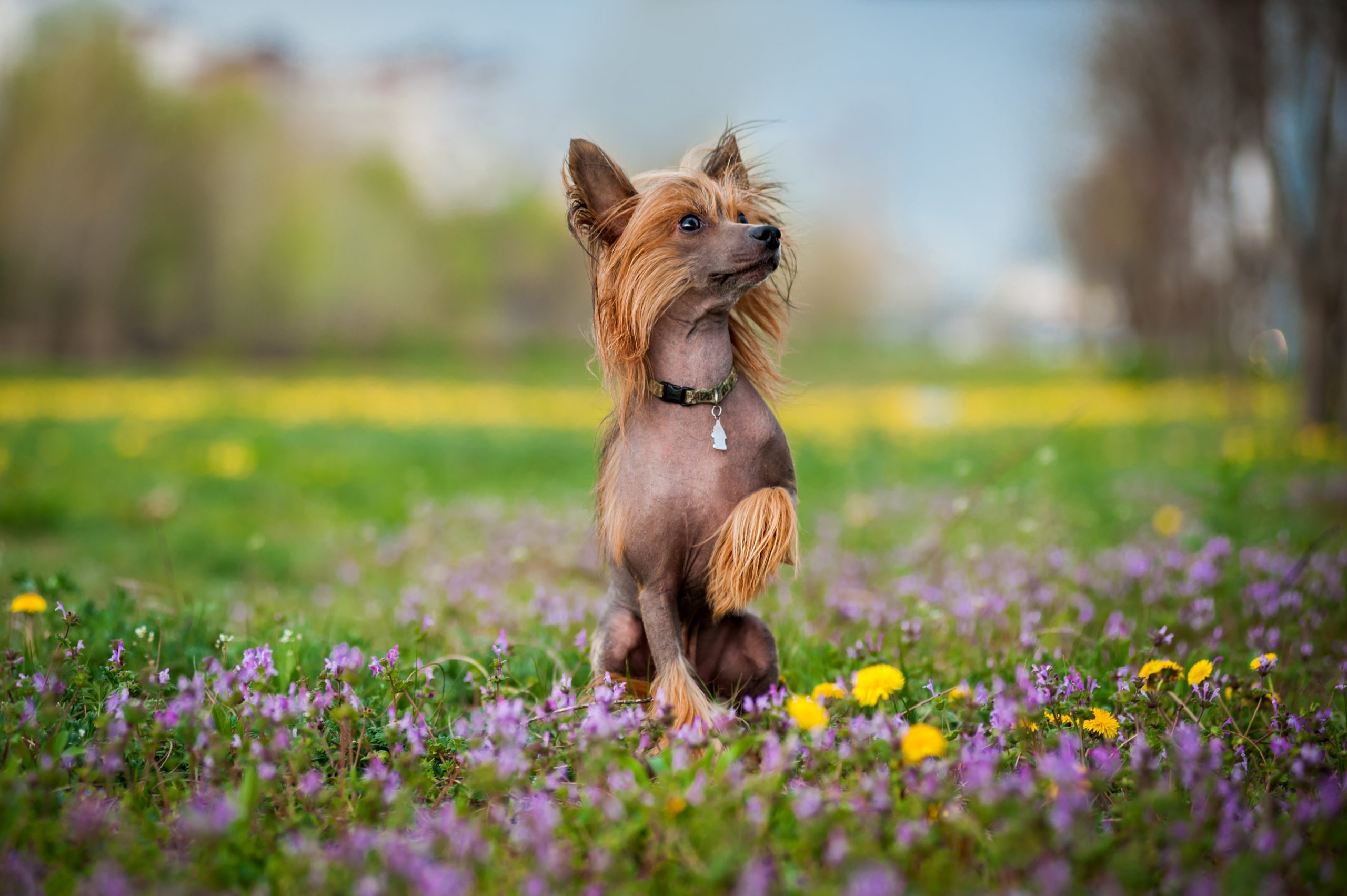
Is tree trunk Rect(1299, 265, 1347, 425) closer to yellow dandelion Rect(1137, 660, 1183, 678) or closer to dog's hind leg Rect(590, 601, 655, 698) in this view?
yellow dandelion Rect(1137, 660, 1183, 678)

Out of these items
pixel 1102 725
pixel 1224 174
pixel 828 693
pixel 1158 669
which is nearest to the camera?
pixel 828 693

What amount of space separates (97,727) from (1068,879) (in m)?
2.40

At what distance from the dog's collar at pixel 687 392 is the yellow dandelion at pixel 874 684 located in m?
0.92

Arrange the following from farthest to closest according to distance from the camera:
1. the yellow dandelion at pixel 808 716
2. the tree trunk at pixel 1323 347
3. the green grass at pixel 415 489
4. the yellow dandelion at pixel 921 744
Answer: the tree trunk at pixel 1323 347, the green grass at pixel 415 489, the yellow dandelion at pixel 808 716, the yellow dandelion at pixel 921 744

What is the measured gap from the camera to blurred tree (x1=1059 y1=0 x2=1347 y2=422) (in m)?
10.9

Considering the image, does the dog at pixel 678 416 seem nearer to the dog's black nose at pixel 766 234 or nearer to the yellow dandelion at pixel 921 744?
the dog's black nose at pixel 766 234

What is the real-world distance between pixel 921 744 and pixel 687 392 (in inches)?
47.2

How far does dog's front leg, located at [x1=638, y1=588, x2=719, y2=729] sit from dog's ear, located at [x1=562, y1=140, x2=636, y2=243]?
112 centimetres

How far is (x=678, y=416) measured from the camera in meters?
2.81

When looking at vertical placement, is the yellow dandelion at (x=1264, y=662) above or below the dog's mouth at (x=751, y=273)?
below

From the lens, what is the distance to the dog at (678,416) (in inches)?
107

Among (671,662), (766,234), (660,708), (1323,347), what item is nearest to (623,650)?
(671,662)

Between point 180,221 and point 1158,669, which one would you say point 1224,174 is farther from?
point 180,221

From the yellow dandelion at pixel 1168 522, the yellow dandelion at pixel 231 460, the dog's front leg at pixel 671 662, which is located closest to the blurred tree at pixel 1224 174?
the yellow dandelion at pixel 1168 522
